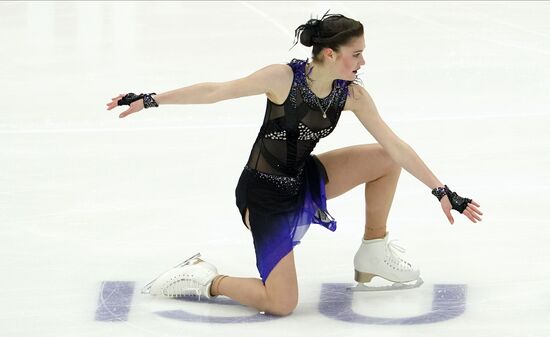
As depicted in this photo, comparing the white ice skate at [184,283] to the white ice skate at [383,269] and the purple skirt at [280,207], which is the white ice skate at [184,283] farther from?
the white ice skate at [383,269]

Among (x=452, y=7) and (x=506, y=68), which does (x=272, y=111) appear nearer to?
(x=506, y=68)

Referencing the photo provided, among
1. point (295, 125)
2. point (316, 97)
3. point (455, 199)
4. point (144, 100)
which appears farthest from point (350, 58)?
point (144, 100)

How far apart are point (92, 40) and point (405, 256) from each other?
4305mm

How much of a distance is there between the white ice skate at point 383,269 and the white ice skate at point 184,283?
577mm

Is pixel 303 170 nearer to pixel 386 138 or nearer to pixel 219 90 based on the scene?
pixel 386 138

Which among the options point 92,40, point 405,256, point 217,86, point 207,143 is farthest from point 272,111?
point 92,40

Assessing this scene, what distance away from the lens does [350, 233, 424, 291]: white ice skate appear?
5.53 metres

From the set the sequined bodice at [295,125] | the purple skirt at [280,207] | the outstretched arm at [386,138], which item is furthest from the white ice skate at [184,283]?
the outstretched arm at [386,138]

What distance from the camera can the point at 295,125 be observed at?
5.34 metres

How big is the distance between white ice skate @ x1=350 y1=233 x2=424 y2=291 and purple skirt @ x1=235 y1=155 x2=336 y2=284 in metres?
0.18

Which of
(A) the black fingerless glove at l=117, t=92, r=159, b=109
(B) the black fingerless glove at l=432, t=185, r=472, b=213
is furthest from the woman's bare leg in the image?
(A) the black fingerless glove at l=117, t=92, r=159, b=109

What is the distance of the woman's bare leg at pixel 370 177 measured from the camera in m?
5.54

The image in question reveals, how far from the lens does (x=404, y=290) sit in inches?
218

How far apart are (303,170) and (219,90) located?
0.57 m
